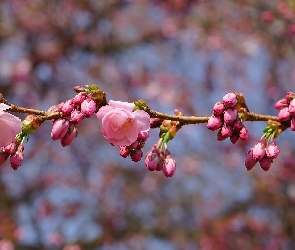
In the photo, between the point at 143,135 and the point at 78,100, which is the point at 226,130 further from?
the point at 78,100

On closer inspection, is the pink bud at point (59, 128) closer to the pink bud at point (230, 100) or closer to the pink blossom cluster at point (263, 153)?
the pink bud at point (230, 100)

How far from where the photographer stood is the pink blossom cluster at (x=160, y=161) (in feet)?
5.94

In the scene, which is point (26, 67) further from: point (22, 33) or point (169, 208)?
point (169, 208)

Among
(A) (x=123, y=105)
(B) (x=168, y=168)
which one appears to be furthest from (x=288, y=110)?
(A) (x=123, y=105)

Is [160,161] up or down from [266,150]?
down

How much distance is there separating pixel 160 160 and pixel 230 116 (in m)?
0.31

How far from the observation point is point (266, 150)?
1807 millimetres

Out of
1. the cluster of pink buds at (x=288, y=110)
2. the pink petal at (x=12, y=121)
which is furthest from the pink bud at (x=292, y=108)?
the pink petal at (x=12, y=121)

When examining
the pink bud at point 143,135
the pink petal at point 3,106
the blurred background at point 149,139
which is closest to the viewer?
the pink petal at point 3,106

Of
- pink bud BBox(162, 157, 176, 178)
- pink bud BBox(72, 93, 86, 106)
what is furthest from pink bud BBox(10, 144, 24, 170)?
pink bud BBox(162, 157, 176, 178)

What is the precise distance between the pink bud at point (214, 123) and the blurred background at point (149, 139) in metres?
2.73

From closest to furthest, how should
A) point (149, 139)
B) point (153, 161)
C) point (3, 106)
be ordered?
point (3, 106)
point (153, 161)
point (149, 139)

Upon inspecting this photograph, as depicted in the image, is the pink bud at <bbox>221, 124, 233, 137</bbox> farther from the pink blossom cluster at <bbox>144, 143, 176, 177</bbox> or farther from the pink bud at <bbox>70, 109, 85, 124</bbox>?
the pink bud at <bbox>70, 109, 85, 124</bbox>

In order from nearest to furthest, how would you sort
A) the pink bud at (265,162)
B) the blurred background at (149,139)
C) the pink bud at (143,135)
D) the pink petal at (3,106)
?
1. the pink petal at (3,106)
2. the pink bud at (143,135)
3. the pink bud at (265,162)
4. the blurred background at (149,139)
